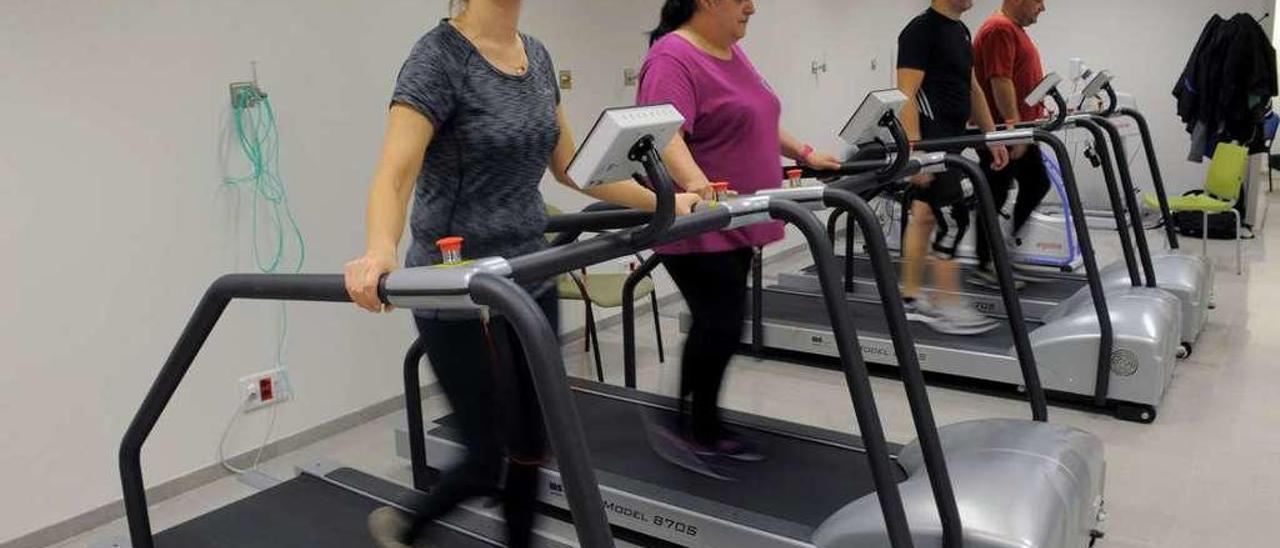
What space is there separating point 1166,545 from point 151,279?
121 inches

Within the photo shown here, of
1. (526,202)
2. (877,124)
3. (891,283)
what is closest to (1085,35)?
(877,124)

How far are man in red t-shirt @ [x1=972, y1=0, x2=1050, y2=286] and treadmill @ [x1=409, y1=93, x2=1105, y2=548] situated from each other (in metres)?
1.95

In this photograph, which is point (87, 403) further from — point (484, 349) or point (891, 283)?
point (891, 283)

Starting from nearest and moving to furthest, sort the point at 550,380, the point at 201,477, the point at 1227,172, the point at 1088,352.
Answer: the point at 550,380 < the point at 201,477 < the point at 1088,352 < the point at 1227,172

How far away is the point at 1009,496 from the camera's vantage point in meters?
1.98

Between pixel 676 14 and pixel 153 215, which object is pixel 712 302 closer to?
pixel 676 14

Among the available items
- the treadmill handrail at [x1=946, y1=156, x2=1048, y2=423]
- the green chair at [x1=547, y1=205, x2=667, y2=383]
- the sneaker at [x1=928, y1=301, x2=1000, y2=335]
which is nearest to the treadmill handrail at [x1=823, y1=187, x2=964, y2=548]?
the treadmill handrail at [x1=946, y1=156, x2=1048, y2=423]

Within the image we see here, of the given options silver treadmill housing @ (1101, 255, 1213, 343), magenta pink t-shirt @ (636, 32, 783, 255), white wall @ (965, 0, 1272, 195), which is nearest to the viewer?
magenta pink t-shirt @ (636, 32, 783, 255)

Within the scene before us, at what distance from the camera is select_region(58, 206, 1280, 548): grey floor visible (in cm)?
260

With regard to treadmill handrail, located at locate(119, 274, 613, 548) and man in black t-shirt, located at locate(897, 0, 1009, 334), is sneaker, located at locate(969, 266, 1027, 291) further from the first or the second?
treadmill handrail, located at locate(119, 274, 613, 548)

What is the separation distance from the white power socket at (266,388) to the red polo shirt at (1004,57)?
10.8 ft

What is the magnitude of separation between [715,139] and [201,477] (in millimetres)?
2092

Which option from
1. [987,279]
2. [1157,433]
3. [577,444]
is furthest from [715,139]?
[987,279]

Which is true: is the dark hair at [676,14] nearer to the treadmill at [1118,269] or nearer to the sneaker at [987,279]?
the treadmill at [1118,269]
